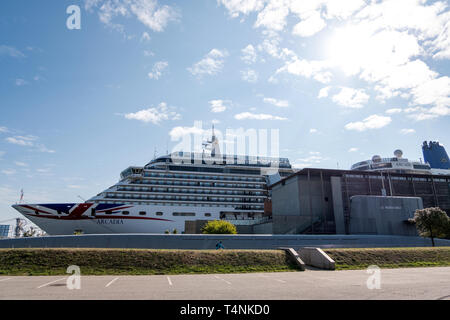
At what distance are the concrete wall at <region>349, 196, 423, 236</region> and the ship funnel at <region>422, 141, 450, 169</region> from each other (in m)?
56.0

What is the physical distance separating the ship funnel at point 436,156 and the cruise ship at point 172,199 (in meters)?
44.9

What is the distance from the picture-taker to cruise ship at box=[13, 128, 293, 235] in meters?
47.0

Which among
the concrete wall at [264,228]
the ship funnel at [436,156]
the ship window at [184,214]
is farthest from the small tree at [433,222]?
the ship funnel at [436,156]

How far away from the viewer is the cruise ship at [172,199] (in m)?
47.0

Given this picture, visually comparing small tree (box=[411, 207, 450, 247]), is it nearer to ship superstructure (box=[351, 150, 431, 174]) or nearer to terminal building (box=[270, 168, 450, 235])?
terminal building (box=[270, 168, 450, 235])

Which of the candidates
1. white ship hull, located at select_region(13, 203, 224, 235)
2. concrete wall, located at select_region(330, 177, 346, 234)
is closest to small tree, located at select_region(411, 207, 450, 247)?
concrete wall, located at select_region(330, 177, 346, 234)

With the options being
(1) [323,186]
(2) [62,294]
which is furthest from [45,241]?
(1) [323,186]

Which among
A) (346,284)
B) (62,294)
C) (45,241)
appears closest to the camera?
(62,294)

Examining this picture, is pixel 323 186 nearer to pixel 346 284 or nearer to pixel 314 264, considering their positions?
pixel 314 264

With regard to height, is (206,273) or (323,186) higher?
(323,186)

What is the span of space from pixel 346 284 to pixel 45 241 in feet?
70.7
